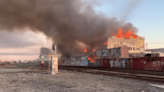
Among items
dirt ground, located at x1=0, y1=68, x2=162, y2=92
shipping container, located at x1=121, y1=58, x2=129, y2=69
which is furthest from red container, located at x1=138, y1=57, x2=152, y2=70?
dirt ground, located at x1=0, y1=68, x2=162, y2=92

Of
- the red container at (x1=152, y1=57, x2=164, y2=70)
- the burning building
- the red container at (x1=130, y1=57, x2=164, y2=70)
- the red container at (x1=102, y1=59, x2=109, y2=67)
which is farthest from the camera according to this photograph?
the burning building

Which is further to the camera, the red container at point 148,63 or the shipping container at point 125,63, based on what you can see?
the shipping container at point 125,63

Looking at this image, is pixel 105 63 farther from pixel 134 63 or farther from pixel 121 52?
pixel 134 63

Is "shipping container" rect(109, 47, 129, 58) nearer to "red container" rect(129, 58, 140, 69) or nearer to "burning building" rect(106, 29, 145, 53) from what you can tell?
"red container" rect(129, 58, 140, 69)

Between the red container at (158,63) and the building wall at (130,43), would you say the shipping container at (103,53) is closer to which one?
the building wall at (130,43)

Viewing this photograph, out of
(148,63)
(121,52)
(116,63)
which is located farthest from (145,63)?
(121,52)

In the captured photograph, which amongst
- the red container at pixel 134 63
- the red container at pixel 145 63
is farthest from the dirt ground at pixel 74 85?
the red container at pixel 134 63

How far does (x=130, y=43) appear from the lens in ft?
169

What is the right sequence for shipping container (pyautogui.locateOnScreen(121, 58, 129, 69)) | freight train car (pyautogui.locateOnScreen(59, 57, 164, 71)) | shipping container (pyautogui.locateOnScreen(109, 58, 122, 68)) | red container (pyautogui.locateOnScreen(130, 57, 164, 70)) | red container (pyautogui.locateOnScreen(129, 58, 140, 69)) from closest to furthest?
red container (pyautogui.locateOnScreen(130, 57, 164, 70)), freight train car (pyautogui.locateOnScreen(59, 57, 164, 71)), red container (pyautogui.locateOnScreen(129, 58, 140, 69)), shipping container (pyautogui.locateOnScreen(121, 58, 129, 69)), shipping container (pyautogui.locateOnScreen(109, 58, 122, 68))

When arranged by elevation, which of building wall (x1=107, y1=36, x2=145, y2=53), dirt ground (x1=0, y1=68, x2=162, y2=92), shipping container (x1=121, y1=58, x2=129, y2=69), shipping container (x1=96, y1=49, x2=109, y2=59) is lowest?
dirt ground (x1=0, y1=68, x2=162, y2=92)

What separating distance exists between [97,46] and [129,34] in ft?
48.5

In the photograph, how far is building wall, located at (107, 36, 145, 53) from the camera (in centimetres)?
4684

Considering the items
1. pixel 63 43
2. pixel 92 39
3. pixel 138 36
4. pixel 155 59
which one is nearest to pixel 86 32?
pixel 92 39

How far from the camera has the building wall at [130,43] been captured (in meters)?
46.8
